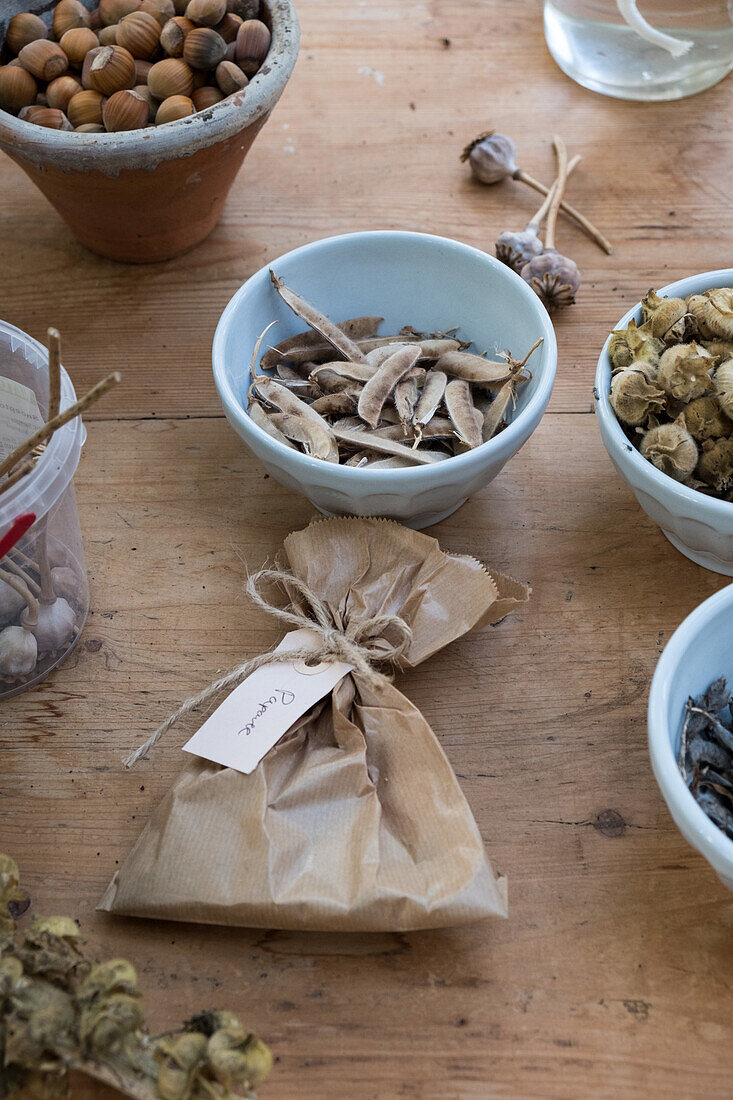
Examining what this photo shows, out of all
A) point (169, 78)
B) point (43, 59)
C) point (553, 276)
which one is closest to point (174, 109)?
point (169, 78)

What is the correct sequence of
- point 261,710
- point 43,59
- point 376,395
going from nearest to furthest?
point 261,710
point 376,395
point 43,59

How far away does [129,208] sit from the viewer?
2.81 feet

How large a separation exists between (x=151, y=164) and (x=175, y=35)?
0.15 m

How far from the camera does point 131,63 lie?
2.69ft

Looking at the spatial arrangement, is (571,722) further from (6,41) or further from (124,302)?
(6,41)

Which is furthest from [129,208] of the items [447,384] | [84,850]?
[84,850]

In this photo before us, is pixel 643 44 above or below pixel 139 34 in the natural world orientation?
below

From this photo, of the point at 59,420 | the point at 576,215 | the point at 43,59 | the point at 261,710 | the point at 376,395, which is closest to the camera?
the point at 59,420

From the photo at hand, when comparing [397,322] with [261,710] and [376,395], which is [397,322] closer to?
[376,395]

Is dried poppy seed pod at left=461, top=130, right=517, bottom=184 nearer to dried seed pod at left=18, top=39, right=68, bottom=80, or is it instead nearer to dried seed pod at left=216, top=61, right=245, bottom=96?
dried seed pod at left=216, top=61, right=245, bottom=96

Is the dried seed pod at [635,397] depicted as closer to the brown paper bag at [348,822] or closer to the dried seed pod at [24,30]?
the brown paper bag at [348,822]

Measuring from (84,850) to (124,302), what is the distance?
1.81 ft

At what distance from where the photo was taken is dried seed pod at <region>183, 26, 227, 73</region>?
822 mm

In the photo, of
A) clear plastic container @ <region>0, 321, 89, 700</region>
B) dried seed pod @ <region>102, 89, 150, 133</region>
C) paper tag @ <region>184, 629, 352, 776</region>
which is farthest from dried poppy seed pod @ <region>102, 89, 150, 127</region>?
paper tag @ <region>184, 629, 352, 776</region>
